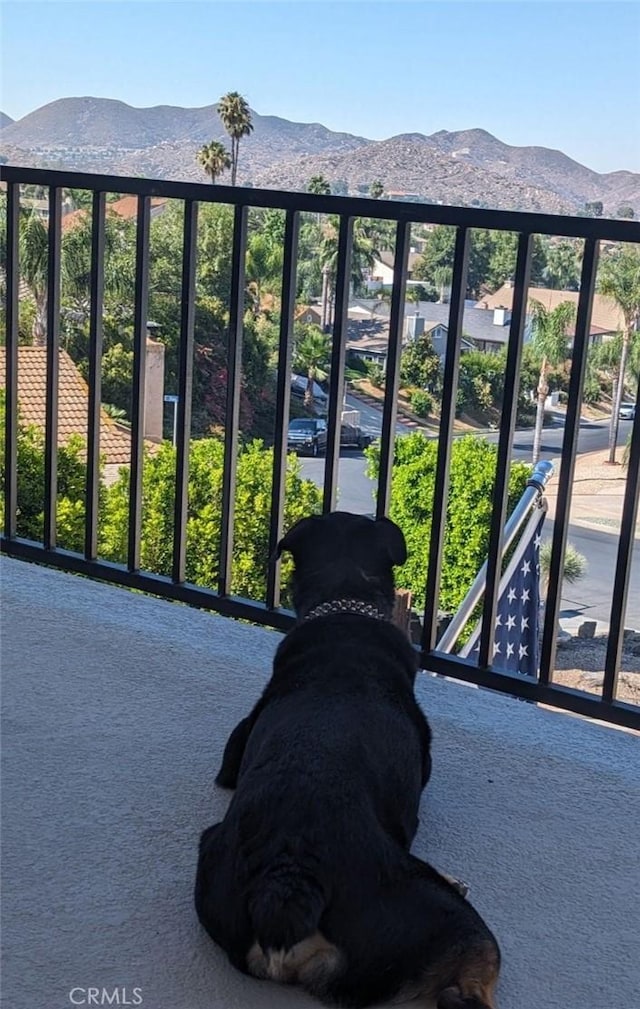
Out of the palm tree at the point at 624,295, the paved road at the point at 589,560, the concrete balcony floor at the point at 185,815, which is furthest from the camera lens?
the paved road at the point at 589,560

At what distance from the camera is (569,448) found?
7.31 ft

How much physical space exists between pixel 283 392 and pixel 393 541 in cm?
58

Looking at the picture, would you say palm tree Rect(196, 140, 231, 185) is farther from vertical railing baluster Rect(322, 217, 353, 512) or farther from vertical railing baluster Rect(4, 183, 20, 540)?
vertical railing baluster Rect(322, 217, 353, 512)

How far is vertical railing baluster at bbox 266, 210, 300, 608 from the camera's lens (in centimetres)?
249

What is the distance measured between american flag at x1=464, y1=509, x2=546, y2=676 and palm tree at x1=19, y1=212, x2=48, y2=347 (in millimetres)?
2253

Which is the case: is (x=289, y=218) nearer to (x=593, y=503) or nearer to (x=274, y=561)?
(x=274, y=561)

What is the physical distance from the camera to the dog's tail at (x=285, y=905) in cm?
128

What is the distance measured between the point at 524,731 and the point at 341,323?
93cm

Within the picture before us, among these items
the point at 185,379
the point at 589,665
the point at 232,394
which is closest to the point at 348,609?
the point at 232,394

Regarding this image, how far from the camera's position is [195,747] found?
2.07 m

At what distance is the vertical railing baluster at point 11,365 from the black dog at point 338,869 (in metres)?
1.57

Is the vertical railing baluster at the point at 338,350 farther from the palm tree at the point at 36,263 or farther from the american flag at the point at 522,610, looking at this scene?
the american flag at the point at 522,610

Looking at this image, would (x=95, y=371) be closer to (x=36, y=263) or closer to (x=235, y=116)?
(x=36, y=263)

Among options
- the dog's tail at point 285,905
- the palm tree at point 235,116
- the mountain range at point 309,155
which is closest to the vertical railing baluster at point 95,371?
the dog's tail at point 285,905
